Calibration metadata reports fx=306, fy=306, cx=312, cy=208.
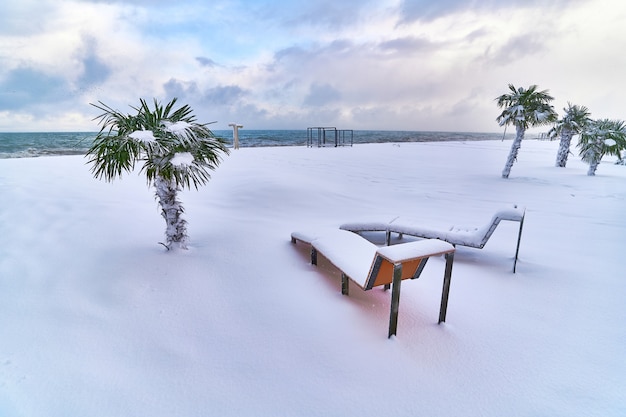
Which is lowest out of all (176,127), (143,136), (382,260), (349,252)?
(349,252)

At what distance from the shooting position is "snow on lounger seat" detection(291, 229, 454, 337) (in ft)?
10.1

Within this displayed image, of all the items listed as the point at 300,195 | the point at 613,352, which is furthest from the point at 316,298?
the point at 300,195

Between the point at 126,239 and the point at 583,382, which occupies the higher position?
the point at 126,239

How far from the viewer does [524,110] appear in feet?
47.2

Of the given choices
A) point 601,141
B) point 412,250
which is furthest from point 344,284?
point 601,141

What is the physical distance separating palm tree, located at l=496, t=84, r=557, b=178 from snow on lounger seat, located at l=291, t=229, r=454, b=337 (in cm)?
1340

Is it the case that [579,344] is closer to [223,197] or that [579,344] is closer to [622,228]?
[622,228]

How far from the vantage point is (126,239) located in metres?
5.22

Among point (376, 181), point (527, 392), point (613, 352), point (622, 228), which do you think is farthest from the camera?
point (376, 181)

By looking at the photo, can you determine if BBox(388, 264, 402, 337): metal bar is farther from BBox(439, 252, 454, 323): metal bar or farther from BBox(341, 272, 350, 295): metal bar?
BBox(341, 272, 350, 295): metal bar

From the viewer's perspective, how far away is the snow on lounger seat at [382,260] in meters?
3.09

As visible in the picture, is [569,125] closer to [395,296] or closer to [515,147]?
[515,147]

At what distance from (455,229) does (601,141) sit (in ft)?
52.7

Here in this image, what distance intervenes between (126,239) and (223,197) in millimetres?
3861
